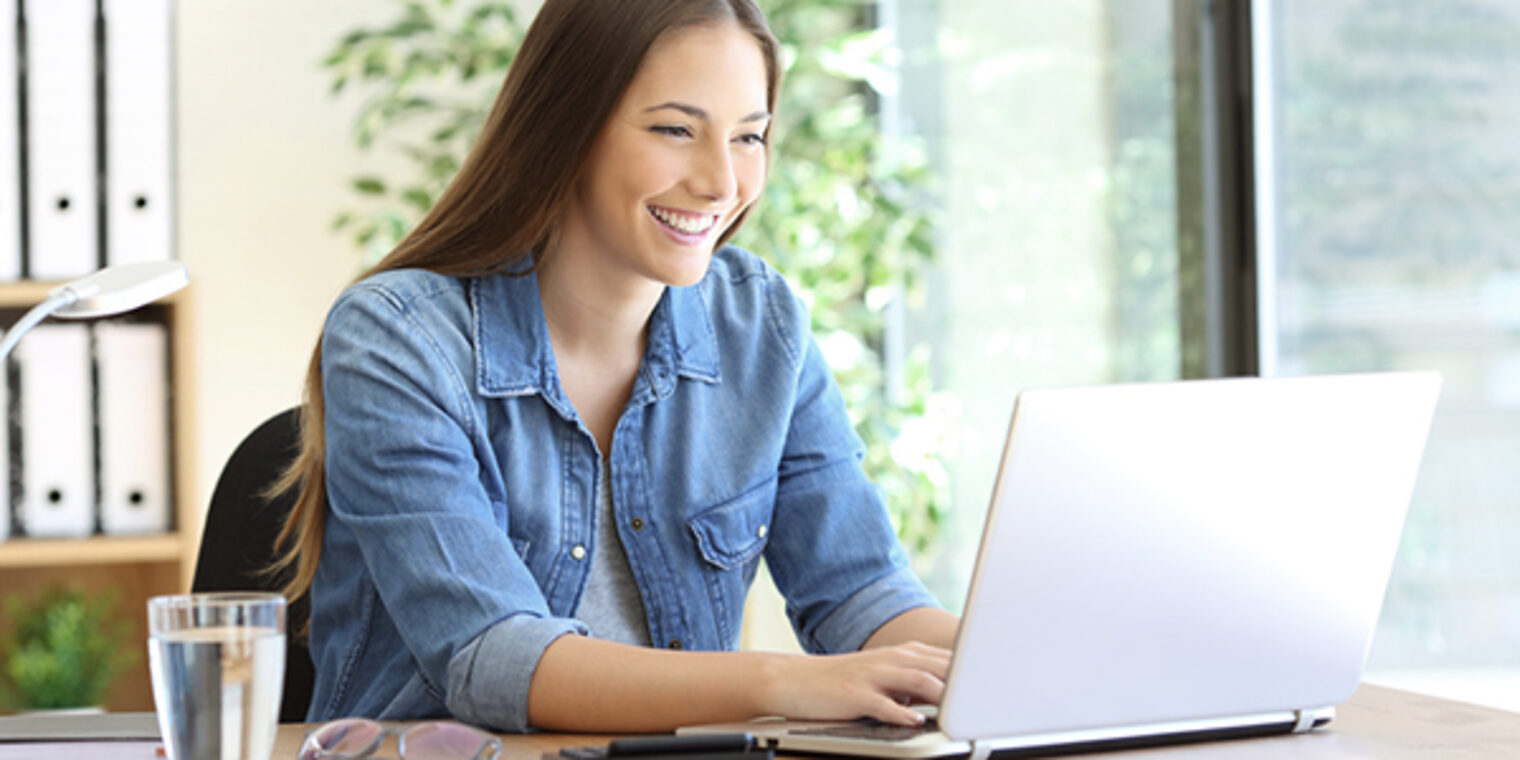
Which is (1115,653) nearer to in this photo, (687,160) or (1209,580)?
(1209,580)

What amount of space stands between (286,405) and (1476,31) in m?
2.06

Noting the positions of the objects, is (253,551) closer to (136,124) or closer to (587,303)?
(587,303)

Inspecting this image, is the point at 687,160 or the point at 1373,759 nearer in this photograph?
the point at 1373,759

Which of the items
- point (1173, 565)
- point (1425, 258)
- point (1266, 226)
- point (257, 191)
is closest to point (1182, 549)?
point (1173, 565)

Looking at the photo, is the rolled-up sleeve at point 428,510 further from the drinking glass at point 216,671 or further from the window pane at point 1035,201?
the window pane at point 1035,201

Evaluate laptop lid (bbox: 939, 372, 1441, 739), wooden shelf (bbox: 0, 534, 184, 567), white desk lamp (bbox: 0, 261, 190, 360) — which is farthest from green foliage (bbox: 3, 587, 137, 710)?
laptop lid (bbox: 939, 372, 1441, 739)

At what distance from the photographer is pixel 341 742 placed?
87cm

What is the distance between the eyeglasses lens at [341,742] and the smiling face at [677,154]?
54cm

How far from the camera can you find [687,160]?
1.31m

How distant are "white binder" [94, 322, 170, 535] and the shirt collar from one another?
1.12m

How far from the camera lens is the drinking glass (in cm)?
76

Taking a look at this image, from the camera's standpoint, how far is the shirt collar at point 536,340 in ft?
4.13

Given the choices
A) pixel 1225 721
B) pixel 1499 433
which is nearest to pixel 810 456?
pixel 1225 721

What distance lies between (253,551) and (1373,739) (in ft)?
2.83
